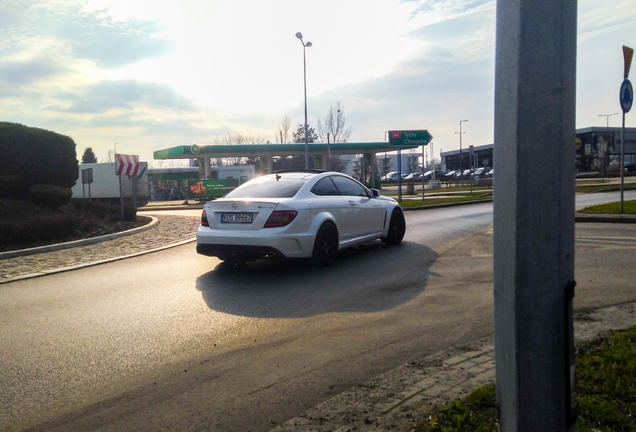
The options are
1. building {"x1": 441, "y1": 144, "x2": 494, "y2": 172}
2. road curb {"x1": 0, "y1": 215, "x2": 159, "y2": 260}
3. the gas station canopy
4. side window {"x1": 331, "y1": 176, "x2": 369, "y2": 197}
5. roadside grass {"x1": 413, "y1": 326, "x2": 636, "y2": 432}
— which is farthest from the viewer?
building {"x1": 441, "y1": 144, "x2": 494, "y2": 172}

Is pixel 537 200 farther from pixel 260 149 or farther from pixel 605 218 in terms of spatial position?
pixel 260 149

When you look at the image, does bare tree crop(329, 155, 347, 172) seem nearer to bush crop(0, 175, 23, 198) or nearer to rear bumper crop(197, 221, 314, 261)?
bush crop(0, 175, 23, 198)

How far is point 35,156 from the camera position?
1808 cm

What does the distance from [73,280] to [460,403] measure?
23.3 feet

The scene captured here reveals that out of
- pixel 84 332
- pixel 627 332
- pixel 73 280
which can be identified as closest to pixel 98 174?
pixel 73 280

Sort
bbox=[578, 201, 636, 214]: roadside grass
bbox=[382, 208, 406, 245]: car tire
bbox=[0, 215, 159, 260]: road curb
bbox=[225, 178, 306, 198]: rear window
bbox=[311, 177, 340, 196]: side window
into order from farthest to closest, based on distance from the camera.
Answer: bbox=[578, 201, 636, 214]: roadside grass, bbox=[0, 215, 159, 260]: road curb, bbox=[382, 208, 406, 245]: car tire, bbox=[311, 177, 340, 196]: side window, bbox=[225, 178, 306, 198]: rear window

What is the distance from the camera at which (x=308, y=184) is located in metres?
9.26

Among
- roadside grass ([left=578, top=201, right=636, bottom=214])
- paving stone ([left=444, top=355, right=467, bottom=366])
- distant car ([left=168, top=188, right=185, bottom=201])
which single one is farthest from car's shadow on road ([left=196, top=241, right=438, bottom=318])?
distant car ([left=168, top=188, right=185, bottom=201])

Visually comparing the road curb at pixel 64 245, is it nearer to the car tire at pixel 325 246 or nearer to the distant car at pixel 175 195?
the car tire at pixel 325 246

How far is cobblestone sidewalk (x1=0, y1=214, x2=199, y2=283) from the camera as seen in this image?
10219 millimetres

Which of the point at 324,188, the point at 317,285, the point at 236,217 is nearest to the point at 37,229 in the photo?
the point at 236,217

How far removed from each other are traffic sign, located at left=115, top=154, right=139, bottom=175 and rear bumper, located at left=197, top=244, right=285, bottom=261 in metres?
11.7

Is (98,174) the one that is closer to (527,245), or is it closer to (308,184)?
(308,184)

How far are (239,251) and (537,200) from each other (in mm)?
6604
